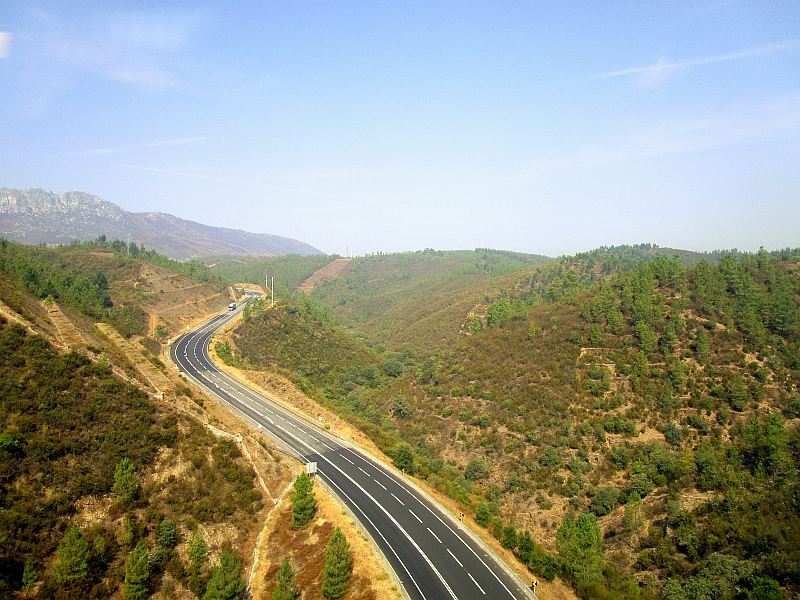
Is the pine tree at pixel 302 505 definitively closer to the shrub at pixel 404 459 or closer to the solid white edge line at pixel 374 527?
the solid white edge line at pixel 374 527

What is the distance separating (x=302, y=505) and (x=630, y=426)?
4044cm

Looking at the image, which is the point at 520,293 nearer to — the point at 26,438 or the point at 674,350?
the point at 674,350

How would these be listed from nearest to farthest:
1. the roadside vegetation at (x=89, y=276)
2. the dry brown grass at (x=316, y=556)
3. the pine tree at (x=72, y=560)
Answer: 1. the pine tree at (x=72, y=560)
2. the dry brown grass at (x=316, y=556)
3. the roadside vegetation at (x=89, y=276)

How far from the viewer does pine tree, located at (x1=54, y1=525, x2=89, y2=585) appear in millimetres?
20141

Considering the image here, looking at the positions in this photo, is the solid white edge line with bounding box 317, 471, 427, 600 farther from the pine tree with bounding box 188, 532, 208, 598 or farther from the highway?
the pine tree with bounding box 188, 532, 208, 598

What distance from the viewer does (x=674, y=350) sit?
5931cm

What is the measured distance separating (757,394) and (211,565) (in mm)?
58054

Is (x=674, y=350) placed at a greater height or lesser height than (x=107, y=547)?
greater

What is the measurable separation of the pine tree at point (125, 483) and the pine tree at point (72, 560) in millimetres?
4715

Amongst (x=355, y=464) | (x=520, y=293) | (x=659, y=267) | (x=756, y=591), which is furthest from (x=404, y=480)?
(x=520, y=293)

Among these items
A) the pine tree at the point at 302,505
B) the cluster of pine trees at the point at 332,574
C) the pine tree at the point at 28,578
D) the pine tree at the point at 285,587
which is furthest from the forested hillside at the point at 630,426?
the pine tree at the point at 28,578

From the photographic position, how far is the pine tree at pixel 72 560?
2014 centimetres

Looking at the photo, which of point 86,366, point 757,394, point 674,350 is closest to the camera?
point 86,366

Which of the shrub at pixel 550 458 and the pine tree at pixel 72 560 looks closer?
the pine tree at pixel 72 560
